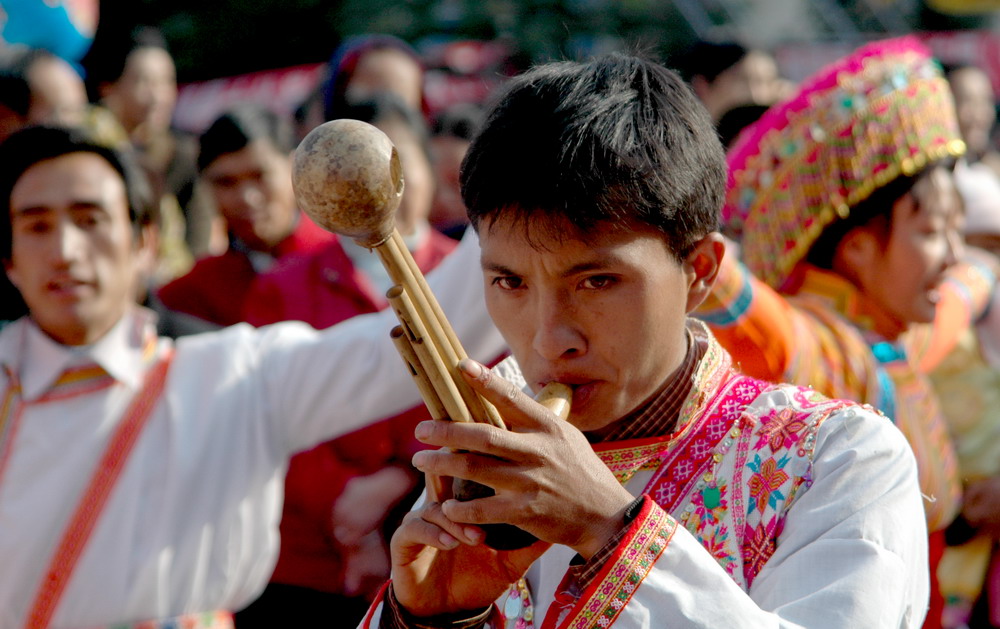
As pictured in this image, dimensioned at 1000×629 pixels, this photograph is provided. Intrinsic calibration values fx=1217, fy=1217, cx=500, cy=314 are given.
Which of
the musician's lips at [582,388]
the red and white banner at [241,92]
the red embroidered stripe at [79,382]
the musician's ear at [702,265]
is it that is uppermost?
the musician's ear at [702,265]

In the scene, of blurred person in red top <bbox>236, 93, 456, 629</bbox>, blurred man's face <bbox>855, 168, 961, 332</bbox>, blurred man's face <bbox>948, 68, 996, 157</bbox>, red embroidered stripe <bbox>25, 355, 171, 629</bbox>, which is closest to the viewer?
red embroidered stripe <bbox>25, 355, 171, 629</bbox>

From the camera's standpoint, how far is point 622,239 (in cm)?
164

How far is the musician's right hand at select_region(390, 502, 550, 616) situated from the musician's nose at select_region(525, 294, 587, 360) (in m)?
0.26

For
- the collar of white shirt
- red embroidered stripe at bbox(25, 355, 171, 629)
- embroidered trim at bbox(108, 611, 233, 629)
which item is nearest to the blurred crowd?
embroidered trim at bbox(108, 611, 233, 629)

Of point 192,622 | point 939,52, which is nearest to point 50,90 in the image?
point 192,622

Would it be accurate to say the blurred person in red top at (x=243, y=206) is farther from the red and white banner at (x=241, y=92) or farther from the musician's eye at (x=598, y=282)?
the red and white banner at (x=241, y=92)

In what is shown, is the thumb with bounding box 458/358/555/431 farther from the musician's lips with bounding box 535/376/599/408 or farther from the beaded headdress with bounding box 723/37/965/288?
the beaded headdress with bounding box 723/37/965/288

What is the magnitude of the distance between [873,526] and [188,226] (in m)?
5.06

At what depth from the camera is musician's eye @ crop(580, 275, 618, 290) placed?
5.33 feet

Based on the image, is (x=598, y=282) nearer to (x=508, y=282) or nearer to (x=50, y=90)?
(x=508, y=282)

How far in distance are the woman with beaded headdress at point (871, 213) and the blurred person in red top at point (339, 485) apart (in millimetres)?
1066

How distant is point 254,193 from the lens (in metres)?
4.39

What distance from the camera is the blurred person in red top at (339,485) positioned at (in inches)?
A: 136

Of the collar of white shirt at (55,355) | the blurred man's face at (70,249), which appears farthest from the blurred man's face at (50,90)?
the collar of white shirt at (55,355)
